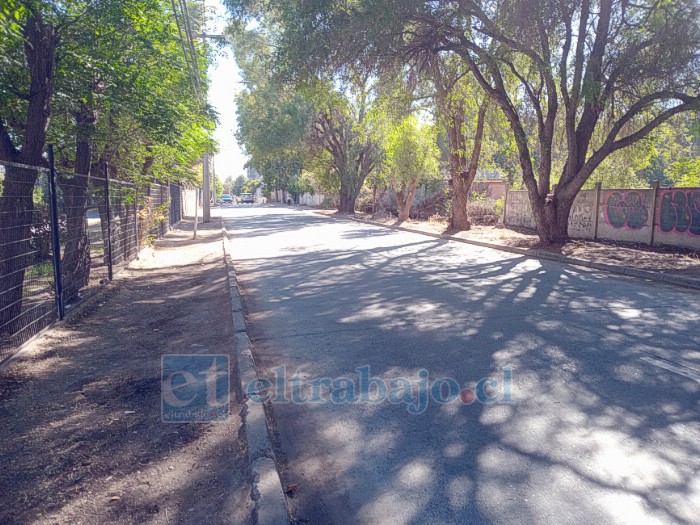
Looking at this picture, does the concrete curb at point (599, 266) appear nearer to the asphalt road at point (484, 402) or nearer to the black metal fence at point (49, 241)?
the asphalt road at point (484, 402)

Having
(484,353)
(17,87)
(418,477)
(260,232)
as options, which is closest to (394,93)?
(260,232)

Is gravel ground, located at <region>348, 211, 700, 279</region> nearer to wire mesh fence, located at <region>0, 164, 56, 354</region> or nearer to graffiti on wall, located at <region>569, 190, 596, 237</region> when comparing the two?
graffiti on wall, located at <region>569, 190, 596, 237</region>

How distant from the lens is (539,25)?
1305 centimetres

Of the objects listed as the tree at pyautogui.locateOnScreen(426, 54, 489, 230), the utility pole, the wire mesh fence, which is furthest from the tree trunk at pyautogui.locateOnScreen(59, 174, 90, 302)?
the utility pole

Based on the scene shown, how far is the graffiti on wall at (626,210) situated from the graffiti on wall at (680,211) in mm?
672

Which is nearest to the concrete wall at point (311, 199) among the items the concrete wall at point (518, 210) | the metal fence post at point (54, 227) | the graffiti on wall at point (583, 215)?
the concrete wall at point (518, 210)

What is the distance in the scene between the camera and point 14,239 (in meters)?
6.36

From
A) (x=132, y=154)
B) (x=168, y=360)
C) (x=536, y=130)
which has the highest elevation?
(x=536, y=130)

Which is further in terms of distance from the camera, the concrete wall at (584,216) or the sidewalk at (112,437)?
the concrete wall at (584,216)

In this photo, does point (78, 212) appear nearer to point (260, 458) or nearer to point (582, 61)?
point (260, 458)

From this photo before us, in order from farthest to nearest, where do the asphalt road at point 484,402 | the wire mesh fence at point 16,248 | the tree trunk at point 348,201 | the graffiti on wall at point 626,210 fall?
the tree trunk at point 348,201
the graffiti on wall at point 626,210
the wire mesh fence at point 16,248
the asphalt road at point 484,402

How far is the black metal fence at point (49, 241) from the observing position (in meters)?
6.23

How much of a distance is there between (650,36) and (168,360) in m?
13.2

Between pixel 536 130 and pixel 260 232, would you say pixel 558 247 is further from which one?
pixel 260 232
